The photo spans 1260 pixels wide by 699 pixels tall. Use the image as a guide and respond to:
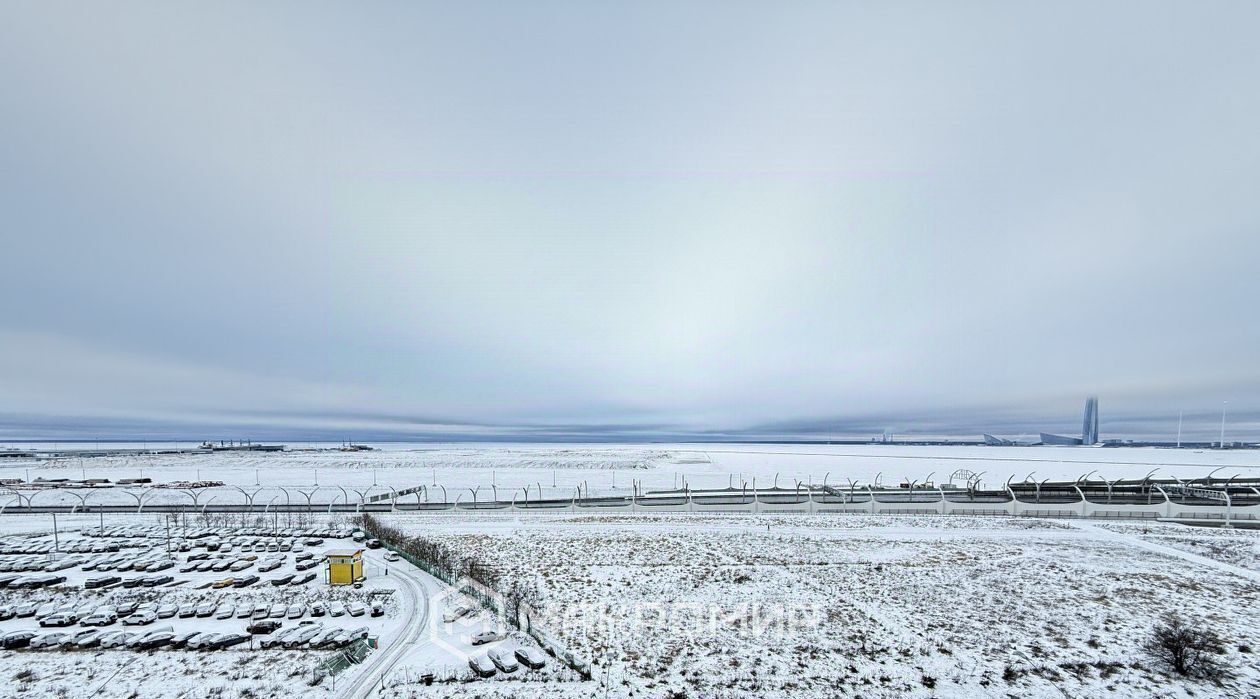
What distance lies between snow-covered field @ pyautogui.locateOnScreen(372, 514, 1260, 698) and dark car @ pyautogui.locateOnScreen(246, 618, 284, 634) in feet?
35.1

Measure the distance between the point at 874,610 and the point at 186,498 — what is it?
3099 inches

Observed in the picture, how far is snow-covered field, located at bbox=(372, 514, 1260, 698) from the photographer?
16.4 m

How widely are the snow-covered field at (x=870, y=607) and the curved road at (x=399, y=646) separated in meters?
3.20

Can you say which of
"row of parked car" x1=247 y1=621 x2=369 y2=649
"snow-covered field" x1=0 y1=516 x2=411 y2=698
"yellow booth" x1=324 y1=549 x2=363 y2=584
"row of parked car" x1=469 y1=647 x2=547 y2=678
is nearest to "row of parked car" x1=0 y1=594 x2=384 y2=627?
"snow-covered field" x1=0 y1=516 x2=411 y2=698

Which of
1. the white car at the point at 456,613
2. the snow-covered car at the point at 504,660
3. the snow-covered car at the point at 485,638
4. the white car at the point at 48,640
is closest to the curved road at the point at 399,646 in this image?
the white car at the point at 456,613

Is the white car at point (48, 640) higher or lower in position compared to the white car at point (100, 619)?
higher

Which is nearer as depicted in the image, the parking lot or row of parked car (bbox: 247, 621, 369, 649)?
row of parked car (bbox: 247, 621, 369, 649)

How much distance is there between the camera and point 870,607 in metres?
22.2

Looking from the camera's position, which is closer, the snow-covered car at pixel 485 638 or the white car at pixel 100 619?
the snow-covered car at pixel 485 638

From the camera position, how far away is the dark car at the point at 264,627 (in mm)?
19797

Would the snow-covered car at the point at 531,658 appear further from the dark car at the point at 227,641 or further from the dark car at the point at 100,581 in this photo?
the dark car at the point at 100,581

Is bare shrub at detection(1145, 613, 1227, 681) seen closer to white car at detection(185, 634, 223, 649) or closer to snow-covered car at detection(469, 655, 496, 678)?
snow-covered car at detection(469, 655, 496, 678)

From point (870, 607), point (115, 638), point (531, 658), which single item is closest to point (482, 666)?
point (531, 658)

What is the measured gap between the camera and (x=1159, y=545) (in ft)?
107
